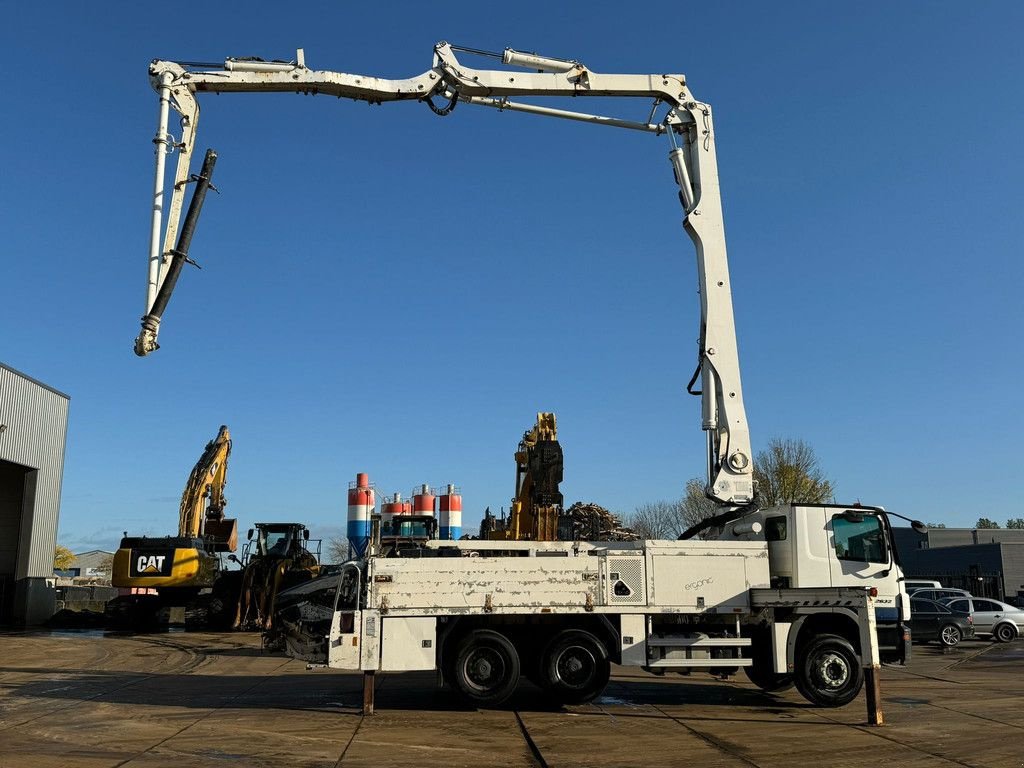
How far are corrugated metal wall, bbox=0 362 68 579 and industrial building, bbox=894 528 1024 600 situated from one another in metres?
40.1

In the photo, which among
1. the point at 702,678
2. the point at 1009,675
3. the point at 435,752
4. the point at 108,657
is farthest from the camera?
the point at 108,657

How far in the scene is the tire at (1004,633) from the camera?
27.8m

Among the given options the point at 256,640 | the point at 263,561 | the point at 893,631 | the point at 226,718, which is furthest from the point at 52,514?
the point at 893,631

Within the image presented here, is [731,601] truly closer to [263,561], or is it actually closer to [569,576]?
[569,576]

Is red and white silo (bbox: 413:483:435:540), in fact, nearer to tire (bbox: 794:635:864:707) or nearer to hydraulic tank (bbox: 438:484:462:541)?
hydraulic tank (bbox: 438:484:462:541)

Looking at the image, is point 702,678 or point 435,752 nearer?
point 435,752

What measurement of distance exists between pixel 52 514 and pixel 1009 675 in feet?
105

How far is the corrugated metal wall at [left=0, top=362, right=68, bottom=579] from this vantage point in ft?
99.5

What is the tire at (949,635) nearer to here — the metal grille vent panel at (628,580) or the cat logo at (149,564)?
the metal grille vent panel at (628,580)

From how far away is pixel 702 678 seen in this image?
16578mm

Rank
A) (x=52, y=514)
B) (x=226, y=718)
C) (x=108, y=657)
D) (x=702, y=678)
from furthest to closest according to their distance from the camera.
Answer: (x=52, y=514) < (x=108, y=657) < (x=702, y=678) < (x=226, y=718)

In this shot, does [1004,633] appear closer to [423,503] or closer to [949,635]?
[949,635]

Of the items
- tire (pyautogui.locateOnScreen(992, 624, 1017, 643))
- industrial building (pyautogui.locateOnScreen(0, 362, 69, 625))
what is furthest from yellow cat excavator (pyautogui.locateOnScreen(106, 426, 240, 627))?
tire (pyautogui.locateOnScreen(992, 624, 1017, 643))

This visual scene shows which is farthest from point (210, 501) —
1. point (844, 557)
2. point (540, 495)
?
point (844, 557)
